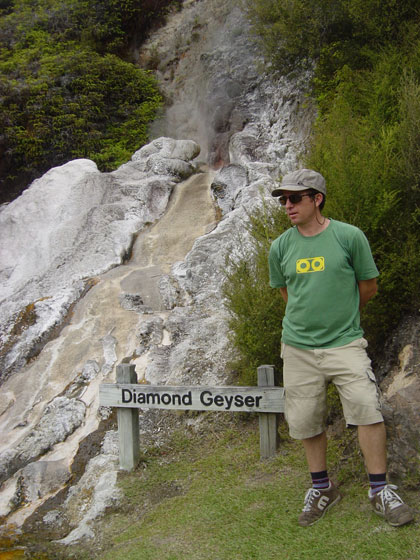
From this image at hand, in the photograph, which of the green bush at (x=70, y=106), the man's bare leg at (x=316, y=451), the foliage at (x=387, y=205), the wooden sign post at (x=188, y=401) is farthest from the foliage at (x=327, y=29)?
the man's bare leg at (x=316, y=451)

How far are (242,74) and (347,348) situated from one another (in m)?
12.9

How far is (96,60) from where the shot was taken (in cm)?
1720

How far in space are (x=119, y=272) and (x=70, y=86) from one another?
9.86 meters

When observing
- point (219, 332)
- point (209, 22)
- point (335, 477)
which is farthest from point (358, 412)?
point (209, 22)

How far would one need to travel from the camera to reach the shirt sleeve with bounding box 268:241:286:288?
3596 millimetres

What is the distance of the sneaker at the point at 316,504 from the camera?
11.1 feet

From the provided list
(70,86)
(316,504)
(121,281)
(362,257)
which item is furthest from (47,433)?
(70,86)

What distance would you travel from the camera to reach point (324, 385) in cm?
338

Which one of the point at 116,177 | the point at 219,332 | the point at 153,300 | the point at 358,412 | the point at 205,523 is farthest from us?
the point at 116,177

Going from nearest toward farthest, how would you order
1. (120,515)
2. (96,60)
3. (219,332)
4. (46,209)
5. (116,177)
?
(120,515) → (219,332) → (46,209) → (116,177) → (96,60)

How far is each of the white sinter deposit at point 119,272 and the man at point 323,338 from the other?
2.08 metres

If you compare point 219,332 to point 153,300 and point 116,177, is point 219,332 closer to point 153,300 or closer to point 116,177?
point 153,300

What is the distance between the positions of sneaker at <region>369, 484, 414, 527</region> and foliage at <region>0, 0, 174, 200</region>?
1367cm

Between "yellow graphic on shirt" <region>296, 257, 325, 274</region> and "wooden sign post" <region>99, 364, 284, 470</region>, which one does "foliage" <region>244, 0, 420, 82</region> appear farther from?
"yellow graphic on shirt" <region>296, 257, 325, 274</region>
